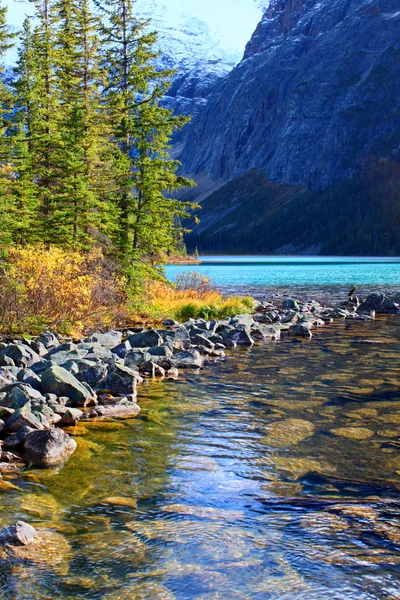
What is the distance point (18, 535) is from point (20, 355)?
852 centimetres

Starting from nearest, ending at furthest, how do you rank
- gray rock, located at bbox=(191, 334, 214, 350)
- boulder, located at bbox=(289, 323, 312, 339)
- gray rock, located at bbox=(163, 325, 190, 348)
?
gray rock, located at bbox=(163, 325, 190, 348) → gray rock, located at bbox=(191, 334, 214, 350) → boulder, located at bbox=(289, 323, 312, 339)

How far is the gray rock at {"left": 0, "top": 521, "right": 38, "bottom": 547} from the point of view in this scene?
18.5 ft

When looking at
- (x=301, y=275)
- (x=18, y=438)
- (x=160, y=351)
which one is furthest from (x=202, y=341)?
(x=301, y=275)

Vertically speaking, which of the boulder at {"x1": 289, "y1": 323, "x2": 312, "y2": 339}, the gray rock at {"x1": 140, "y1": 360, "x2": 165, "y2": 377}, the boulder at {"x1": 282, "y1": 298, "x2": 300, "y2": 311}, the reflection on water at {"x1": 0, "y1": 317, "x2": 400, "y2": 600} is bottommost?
the reflection on water at {"x1": 0, "y1": 317, "x2": 400, "y2": 600}

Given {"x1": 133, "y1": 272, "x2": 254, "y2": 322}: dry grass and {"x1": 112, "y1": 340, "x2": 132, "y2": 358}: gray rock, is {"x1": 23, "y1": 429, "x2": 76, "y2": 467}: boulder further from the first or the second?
{"x1": 133, "y1": 272, "x2": 254, "y2": 322}: dry grass

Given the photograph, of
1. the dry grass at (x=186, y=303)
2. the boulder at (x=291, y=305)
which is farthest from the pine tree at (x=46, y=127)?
the boulder at (x=291, y=305)

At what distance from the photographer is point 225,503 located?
6.79 metres

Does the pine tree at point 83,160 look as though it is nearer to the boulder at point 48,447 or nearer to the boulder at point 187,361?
the boulder at point 187,361

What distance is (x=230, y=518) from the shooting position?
6395mm

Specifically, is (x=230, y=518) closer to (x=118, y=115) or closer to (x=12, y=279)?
(x=12, y=279)

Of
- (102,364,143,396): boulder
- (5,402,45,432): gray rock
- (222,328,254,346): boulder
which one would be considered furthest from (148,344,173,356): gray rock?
(5,402,45,432): gray rock

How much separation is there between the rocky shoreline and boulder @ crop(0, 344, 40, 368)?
0.04 feet

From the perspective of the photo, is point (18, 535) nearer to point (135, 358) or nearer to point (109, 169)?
point (135, 358)

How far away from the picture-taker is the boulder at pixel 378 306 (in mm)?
30656
